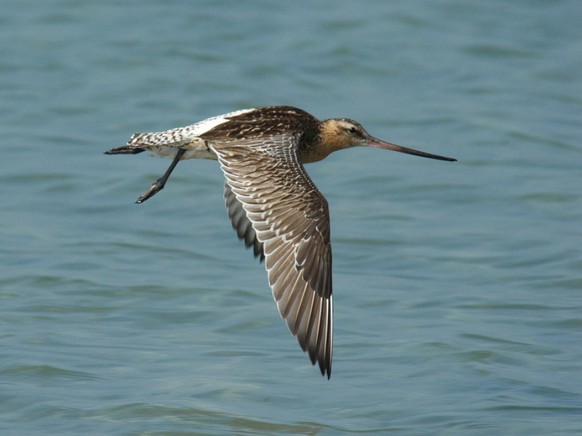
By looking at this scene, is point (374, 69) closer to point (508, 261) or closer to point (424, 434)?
point (508, 261)

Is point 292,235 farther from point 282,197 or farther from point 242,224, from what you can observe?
point 242,224

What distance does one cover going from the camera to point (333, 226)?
10.4 metres

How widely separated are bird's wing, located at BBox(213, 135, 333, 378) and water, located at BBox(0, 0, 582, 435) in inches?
21.6

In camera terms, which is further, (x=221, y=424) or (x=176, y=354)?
(x=176, y=354)

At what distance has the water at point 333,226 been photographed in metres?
7.54

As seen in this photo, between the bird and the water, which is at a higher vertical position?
the bird

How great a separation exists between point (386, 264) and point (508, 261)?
0.92 m

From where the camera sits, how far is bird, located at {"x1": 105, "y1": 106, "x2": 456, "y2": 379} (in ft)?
23.5

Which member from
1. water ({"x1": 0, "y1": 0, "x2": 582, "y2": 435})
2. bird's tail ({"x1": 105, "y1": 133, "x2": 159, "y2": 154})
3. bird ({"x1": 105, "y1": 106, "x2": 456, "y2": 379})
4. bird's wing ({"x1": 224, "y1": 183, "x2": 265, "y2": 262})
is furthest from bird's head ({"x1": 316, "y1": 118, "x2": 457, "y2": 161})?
bird's tail ({"x1": 105, "y1": 133, "x2": 159, "y2": 154})

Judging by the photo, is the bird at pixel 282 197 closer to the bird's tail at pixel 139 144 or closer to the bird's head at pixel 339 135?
the bird's tail at pixel 139 144

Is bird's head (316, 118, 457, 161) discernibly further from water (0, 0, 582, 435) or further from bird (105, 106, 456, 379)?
water (0, 0, 582, 435)

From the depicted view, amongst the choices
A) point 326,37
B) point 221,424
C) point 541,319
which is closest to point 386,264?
point 541,319

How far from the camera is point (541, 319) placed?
881 cm

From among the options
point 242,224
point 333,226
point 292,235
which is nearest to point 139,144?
point 242,224
